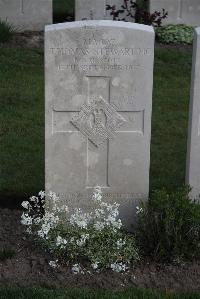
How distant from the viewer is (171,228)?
550cm

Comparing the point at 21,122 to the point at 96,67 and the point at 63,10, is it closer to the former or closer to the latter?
the point at 96,67

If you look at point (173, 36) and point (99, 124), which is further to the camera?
point (173, 36)

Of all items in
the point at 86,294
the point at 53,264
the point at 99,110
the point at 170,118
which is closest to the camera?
the point at 86,294

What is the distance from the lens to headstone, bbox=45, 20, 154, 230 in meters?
5.63

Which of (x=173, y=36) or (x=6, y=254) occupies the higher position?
(x=173, y=36)

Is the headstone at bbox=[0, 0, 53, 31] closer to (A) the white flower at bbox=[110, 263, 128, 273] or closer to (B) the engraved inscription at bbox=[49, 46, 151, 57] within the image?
(B) the engraved inscription at bbox=[49, 46, 151, 57]

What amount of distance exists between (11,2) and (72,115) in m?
7.47

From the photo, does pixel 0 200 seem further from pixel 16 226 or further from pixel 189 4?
pixel 189 4

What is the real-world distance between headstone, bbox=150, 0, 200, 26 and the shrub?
0.13 m

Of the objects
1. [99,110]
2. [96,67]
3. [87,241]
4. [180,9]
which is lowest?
[87,241]

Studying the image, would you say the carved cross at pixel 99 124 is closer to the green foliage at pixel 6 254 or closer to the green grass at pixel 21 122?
the green foliage at pixel 6 254

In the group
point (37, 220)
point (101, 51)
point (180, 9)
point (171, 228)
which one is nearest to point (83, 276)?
point (37, 220)

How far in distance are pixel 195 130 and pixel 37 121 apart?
11.8 feet

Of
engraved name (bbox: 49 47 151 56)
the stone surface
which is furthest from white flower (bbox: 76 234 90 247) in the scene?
the stone surface
